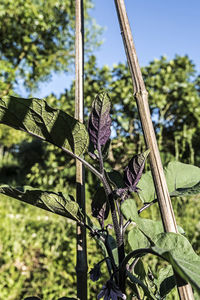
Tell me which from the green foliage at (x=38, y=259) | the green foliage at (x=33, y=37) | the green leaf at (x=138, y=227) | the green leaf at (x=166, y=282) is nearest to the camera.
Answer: the green leaf at (x=138, y=227)

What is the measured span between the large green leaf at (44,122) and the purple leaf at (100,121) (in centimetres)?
4

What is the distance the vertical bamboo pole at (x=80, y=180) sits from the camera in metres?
0.54

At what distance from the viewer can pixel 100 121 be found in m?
0.46

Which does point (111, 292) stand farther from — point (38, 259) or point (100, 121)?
point (38, 259)

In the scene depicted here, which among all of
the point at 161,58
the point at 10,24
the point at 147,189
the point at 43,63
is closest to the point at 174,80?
the point at 161,58

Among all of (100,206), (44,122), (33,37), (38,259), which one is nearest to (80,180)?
(100,206)

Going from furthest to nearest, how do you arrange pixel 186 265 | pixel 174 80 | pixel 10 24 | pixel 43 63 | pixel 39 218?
pixel 43 63 < pixel 10 24 < pixel 174 80 < pixel 39 218 < pixel 186 265

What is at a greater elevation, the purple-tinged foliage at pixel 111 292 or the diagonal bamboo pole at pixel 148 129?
the diagonal bamboo pole at pixel 148 129

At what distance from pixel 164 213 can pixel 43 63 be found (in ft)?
14.8

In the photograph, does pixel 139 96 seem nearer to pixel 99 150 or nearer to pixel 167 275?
pixel 99 150

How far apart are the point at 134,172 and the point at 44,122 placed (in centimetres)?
16

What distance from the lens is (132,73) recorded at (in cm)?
46

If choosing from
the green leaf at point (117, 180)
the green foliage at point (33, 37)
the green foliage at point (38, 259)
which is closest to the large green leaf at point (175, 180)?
the green leaf at point (117, 180)

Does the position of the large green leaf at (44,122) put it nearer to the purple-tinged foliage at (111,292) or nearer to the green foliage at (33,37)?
the purple-tinged foliage at (111,292)
